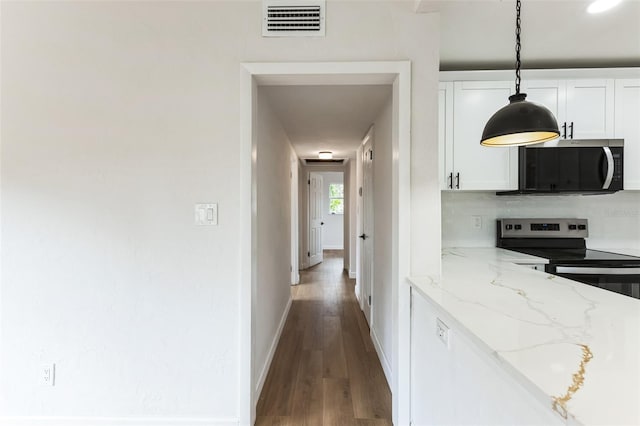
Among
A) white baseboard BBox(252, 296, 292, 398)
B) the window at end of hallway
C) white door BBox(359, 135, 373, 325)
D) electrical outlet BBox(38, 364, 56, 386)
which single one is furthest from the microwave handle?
the window at end of hallway

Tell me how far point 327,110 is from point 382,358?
220 cm

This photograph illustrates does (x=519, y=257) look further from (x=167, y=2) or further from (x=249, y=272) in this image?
(x=167, y=2)

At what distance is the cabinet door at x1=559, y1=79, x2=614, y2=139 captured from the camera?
7.31 feet

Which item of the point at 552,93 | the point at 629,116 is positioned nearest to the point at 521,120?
the point at 552,93

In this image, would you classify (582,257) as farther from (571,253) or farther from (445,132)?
(445,132)

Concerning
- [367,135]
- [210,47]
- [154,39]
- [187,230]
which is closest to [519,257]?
[367,135]

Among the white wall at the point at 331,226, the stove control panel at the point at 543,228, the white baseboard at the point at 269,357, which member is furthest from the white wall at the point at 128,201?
the white wall at the point at 331,226

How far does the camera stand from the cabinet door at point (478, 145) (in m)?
2.27

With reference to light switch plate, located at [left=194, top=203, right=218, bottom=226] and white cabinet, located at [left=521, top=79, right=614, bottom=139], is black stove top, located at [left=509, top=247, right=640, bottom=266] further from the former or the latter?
light switch plate, located at [left=194, top=203, right=218, bottom=226]

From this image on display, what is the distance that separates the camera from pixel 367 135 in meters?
3.29

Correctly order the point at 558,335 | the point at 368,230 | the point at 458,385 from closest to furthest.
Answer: the point at 558,335
the point at 458,385
the point at 368,230

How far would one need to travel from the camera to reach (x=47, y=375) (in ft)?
5.33

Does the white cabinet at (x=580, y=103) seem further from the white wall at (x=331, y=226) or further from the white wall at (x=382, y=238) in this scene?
the white wall at (x=331, y=226)

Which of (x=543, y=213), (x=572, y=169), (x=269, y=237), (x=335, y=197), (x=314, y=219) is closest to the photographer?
(x=572, y=169)
